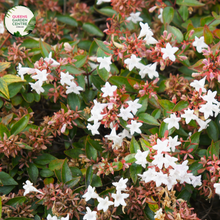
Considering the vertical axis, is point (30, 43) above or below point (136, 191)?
above

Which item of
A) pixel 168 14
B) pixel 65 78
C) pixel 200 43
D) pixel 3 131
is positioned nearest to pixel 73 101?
pixel 65 78

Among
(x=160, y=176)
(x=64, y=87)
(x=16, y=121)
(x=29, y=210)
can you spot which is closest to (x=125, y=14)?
(x=64, y=87)

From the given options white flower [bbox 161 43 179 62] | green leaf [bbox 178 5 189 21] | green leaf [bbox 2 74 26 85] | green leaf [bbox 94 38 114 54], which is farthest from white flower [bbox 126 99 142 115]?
green leaf [bbox 178 5 189 21]

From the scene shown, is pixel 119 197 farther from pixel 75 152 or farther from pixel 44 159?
pixel 44 159

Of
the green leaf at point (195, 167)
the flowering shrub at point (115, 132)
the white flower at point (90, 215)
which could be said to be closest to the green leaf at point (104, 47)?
the flowering shrub at point (115, 132)

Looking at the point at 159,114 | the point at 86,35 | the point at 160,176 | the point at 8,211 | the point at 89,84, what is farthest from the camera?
the point at 86,35

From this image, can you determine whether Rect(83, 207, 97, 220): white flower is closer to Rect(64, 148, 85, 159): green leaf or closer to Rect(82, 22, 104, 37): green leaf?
Rect(64, 148, 85, 159): green leaf

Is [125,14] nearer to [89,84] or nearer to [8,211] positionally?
[89,84]
